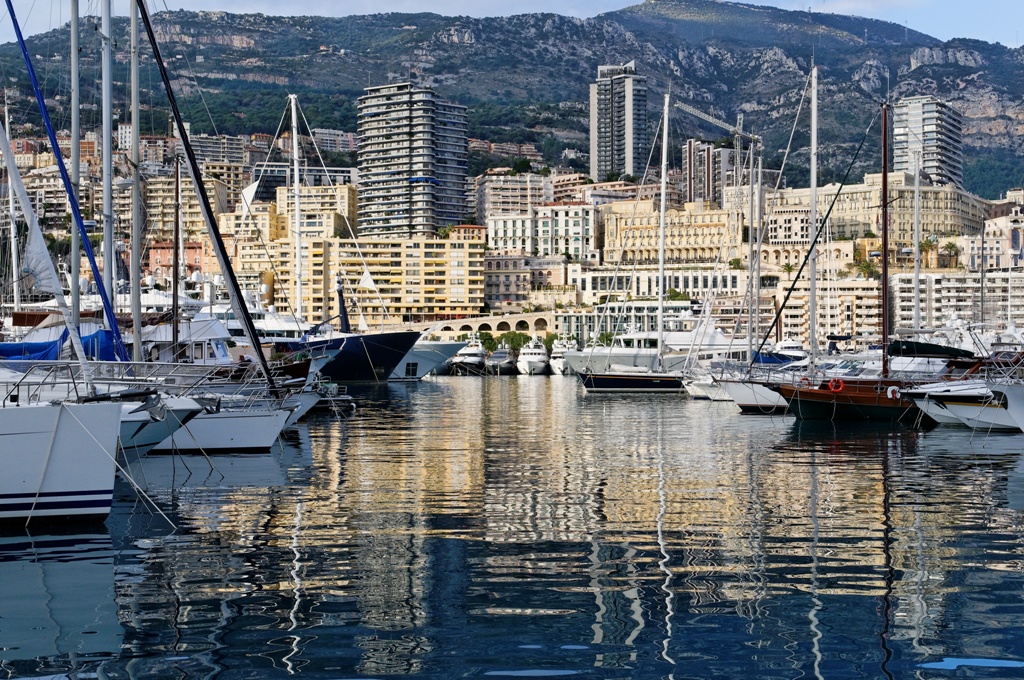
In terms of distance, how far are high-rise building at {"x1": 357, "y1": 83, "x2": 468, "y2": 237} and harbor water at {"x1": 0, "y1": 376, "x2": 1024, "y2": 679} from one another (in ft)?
544

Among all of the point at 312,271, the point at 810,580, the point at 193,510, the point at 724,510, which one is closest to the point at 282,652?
the point at 810,580

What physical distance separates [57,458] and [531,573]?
17.7 ft

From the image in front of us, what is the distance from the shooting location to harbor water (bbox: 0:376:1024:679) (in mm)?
9680

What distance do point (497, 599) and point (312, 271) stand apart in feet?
424

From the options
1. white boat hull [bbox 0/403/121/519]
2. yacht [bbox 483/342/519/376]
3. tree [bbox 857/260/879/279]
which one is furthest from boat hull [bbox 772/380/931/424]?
tree [bbox 857/260/879/279]

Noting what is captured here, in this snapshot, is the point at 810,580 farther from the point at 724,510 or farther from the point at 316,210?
the point at 316,210

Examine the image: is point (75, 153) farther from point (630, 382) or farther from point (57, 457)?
point (630, 382)

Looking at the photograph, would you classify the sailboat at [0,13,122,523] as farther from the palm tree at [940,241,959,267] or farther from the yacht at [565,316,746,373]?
the palm tree at [940,241,959,267]

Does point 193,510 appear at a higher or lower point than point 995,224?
lower

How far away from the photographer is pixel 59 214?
134000 millimetres

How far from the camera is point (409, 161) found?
19138cm

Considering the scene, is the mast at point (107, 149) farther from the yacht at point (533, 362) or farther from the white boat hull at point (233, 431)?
the yacht at point (533, 362)

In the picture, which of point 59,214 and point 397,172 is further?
point 397,172

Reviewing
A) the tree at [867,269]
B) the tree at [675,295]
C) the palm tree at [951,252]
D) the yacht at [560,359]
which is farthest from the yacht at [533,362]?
the palm tree at [951,252]
